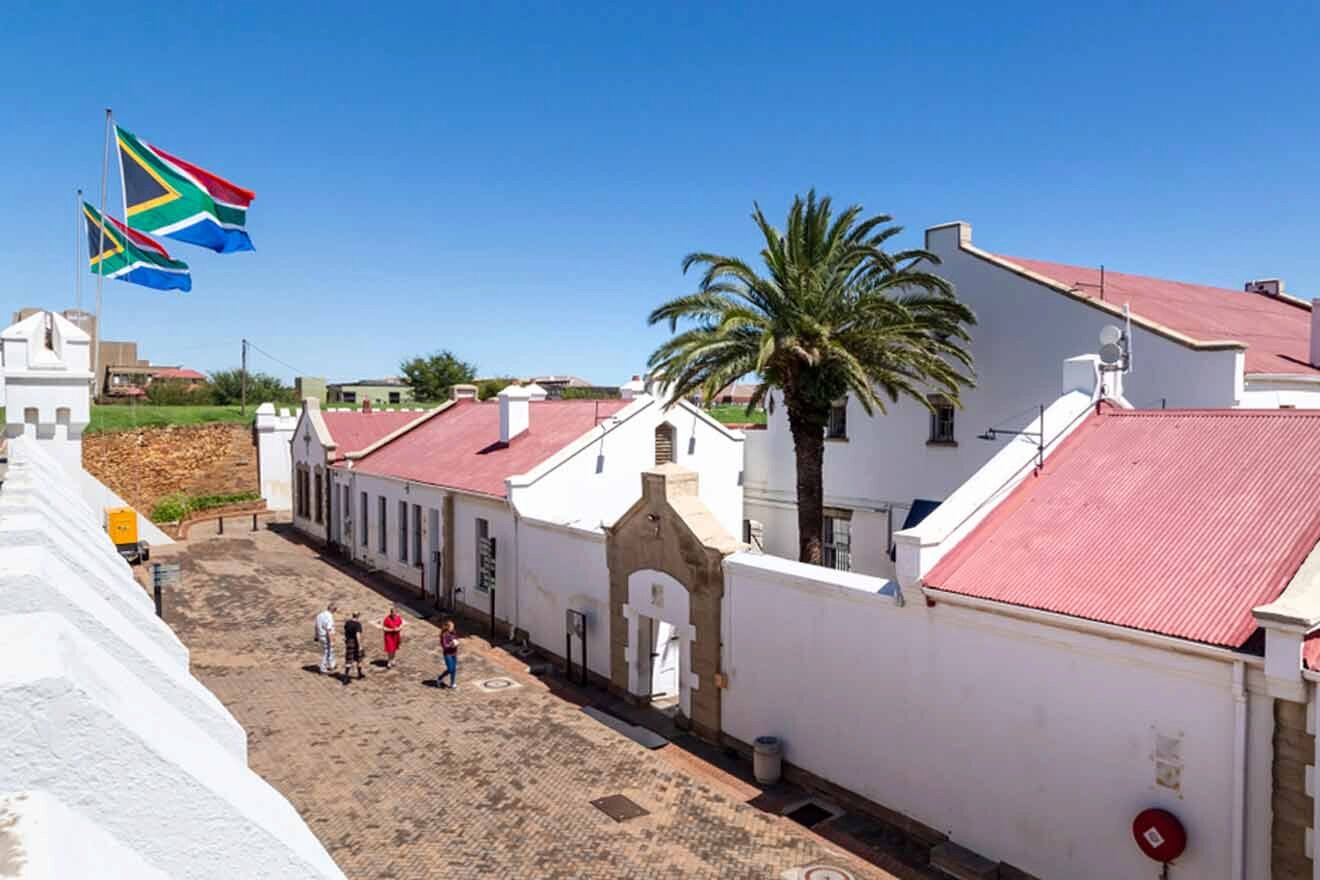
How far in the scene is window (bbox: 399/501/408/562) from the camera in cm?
3031

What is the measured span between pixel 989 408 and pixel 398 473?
19.8m

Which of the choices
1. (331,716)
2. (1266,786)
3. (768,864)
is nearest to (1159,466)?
(1266,786)

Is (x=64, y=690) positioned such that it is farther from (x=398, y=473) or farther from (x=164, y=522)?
(x=164, y=522)

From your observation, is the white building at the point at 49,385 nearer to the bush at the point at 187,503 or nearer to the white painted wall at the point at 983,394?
the white painted wall at the point at 983,394

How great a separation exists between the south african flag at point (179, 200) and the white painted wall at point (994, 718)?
44.7 ft

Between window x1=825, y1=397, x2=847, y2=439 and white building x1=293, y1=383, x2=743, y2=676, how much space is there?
360 cm

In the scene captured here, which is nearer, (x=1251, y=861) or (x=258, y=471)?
(x=1251, y=861)

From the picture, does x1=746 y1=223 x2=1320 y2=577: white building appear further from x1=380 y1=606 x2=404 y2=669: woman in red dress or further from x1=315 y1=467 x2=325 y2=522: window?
x1=315 y1=467 x2=325 y2=522: window

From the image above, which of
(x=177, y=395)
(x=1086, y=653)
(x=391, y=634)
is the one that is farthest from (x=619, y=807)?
(x=177, y=395)

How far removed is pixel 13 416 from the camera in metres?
13.9

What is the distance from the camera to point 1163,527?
1187 cm

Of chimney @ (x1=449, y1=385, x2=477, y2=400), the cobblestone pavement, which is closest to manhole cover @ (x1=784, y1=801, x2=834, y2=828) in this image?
the cobblestone pavement

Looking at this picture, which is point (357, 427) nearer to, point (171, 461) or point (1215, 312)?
point (171, 461)

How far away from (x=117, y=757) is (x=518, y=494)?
68.2 feet
